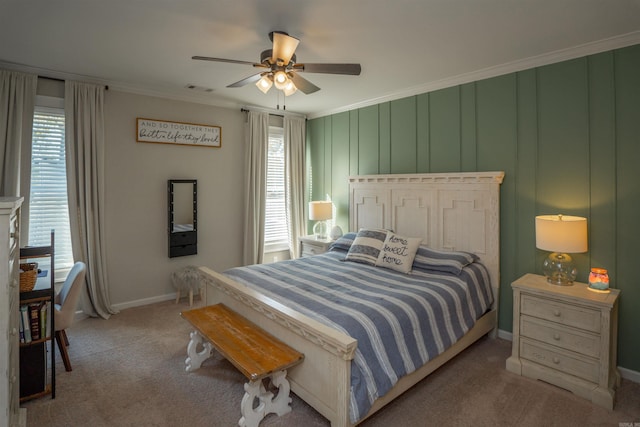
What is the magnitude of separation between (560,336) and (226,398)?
8.03 ft

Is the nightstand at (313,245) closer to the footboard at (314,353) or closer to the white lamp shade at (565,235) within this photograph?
the footboard at (314,353)

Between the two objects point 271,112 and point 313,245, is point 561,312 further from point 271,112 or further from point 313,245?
point 271,112

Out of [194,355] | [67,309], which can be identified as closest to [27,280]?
[67,309]

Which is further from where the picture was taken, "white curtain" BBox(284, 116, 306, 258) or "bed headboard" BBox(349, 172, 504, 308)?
"white curtain" BBox(284, 116, 306, 258)

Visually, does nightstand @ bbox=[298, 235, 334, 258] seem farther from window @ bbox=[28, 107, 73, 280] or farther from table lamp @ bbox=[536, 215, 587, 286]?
window @ bbox=[28, 107, 73, 280]

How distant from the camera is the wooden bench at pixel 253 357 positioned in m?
2.01

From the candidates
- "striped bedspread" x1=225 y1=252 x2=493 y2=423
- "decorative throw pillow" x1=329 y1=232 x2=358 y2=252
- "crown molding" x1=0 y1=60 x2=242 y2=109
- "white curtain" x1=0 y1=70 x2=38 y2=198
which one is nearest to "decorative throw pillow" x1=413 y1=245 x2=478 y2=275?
"striped bedspread" x1=225 y1=252 x2=493 y2=423

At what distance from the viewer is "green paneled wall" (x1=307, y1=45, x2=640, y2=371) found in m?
2.68

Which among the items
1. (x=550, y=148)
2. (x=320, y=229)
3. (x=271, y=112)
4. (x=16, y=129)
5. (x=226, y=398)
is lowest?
(x=226, y=398)

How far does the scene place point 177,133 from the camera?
4.32 metres

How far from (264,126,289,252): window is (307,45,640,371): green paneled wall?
5.78ft

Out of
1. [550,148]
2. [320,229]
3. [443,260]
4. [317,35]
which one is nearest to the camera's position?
[317,35]

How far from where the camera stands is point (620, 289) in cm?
272

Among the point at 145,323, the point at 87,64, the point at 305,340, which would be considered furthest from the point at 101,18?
the point at 145,323
